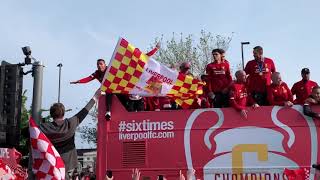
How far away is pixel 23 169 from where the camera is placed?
10.5m

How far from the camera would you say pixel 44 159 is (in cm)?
468

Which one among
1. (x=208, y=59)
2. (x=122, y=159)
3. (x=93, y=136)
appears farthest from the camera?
(x=93, y=136)

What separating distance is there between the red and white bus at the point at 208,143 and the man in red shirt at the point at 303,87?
115 centimetres

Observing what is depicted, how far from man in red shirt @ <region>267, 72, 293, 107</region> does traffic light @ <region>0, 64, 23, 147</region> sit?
12.3 feet

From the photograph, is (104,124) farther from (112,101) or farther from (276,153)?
(276,153)

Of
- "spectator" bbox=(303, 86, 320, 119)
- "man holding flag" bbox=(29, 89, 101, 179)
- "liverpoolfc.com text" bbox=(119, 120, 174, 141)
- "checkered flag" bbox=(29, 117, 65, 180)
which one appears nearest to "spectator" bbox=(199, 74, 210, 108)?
"liverpoolfc.com text" bbox=(119, 120, 174, 141)

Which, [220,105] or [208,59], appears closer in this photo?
[220,105]

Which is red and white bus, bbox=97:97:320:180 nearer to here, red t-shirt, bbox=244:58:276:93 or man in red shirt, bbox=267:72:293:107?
man in red shirt, bbox=267:72:293:107

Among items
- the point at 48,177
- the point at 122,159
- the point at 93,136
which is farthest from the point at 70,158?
the point at 93,136

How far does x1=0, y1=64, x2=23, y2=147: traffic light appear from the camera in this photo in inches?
274

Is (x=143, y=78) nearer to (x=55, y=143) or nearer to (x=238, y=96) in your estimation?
(x=238, y=96)

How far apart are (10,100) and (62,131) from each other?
2216 mm

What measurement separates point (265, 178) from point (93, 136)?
2942 centimetres

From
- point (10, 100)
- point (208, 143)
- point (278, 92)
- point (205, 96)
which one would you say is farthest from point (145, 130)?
point (278, 92)
